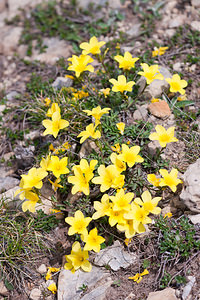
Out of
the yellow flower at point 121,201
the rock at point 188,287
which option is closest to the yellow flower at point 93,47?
the yellow flower at point 121,201

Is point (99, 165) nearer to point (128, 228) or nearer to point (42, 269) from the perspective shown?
point (128, 228)

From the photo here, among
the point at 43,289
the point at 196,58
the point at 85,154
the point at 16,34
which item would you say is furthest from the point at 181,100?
the point at 16,34

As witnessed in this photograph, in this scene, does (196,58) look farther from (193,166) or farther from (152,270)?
(152,270)

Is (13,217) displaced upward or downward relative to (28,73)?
downward

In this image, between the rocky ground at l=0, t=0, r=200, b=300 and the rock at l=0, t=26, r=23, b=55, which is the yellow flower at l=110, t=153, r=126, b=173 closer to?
the rocky ground at l=0, t=0, r=200, b=300

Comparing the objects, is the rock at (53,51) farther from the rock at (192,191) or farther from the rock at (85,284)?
the rock at (85,284)

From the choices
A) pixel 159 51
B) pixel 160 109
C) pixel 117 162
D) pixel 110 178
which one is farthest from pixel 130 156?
pixel 159 51
